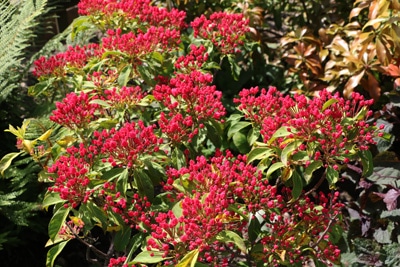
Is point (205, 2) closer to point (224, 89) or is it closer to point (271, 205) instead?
point (224, 89)

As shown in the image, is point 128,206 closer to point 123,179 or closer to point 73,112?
point 123,179

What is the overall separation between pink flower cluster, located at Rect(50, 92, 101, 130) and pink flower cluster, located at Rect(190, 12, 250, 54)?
39.3 inches

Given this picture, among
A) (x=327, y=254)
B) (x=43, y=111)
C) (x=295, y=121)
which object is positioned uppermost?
(x=295, y=121)

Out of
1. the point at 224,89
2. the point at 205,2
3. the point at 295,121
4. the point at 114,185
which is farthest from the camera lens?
the point at 205,2

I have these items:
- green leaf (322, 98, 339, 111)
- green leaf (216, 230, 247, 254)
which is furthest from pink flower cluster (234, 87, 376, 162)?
green leaf (216, 230, 247, 254)

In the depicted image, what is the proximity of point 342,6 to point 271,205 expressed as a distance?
2546 millimetres

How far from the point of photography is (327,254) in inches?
99.6

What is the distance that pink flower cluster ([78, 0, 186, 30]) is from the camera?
11.2 ft

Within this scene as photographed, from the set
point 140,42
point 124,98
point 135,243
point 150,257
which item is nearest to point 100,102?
point 124,98

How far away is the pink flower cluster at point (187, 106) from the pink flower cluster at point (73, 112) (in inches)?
12.8

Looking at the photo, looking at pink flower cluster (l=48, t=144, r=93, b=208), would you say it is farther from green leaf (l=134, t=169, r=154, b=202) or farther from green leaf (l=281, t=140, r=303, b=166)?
green leaf (l=281, t=140, r=303, b=166)

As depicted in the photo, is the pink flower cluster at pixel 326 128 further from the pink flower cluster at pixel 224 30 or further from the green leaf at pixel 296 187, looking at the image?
the pink flower cluster at pixel 224 30

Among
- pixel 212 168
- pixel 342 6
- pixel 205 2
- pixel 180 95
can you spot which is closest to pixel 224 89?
pixel 205 2

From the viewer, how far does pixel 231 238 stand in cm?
225
